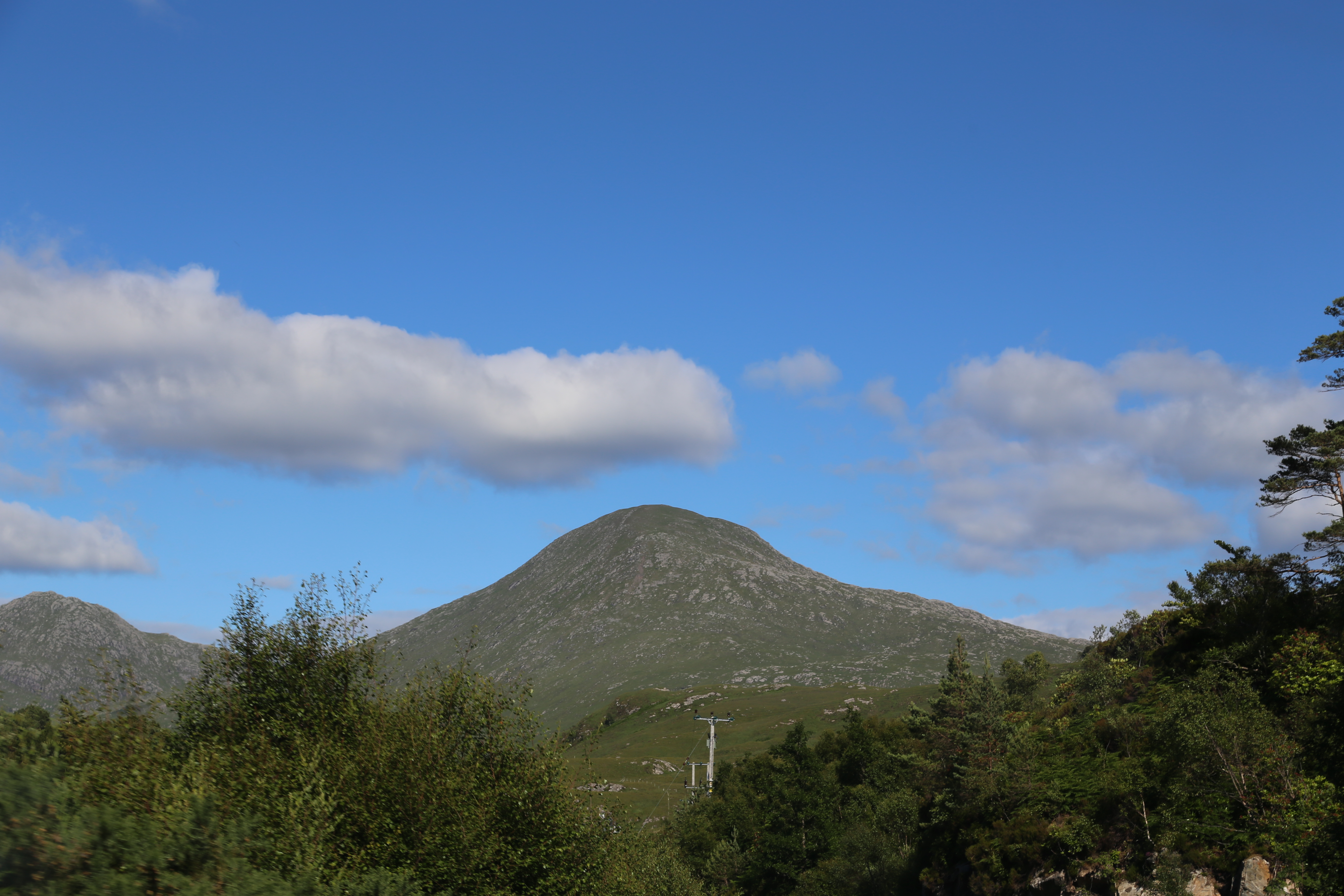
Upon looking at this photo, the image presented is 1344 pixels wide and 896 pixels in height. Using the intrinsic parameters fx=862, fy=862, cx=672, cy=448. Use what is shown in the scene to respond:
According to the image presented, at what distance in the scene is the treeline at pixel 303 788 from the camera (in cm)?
1631

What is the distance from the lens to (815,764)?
122312 mm

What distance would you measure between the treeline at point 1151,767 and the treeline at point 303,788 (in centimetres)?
2698

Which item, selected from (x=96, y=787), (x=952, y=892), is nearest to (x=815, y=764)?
(x=952, y=892)

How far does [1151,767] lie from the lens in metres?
53.5

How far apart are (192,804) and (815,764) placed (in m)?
113

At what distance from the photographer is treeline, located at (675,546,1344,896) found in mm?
43406

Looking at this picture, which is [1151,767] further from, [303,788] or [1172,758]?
[303,788]

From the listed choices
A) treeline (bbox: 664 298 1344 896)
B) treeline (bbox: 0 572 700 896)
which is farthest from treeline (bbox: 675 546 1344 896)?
treeline (bbox: 0 572 700 896)

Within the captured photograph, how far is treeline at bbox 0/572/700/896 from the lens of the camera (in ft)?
53.5

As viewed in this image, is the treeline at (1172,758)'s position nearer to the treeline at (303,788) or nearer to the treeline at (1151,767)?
the treeline at (1151,767)

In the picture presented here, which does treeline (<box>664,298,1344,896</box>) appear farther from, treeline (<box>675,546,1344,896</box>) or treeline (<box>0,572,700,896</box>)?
treeline (<box>0,572,700,896</box>)

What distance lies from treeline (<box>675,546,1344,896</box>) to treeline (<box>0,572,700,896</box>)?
2698 cm

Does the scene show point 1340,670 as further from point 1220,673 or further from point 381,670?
point 381,670

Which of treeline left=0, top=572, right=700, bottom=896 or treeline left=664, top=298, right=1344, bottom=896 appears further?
treeline left=664, top=298, right=1344, bottom=896
